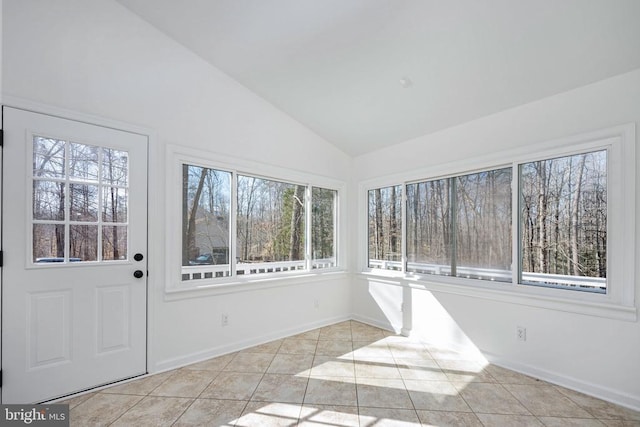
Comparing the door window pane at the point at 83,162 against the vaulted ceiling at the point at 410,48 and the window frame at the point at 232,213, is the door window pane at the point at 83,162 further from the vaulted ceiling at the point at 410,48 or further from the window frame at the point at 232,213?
the vaulted ceiling at the point at 410,48

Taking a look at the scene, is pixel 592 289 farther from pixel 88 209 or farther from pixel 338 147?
pixel 88 209

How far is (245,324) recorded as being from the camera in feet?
10.8

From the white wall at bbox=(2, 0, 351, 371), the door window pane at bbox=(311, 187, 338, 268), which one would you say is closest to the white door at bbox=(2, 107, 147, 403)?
the white wall at bbox=(2, 0, 351, 371)

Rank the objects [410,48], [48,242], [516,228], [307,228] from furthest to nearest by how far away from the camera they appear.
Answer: [307,228] → [516,228] → [410,48] → [48,242]

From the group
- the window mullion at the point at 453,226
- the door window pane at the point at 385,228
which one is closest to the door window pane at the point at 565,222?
the window mullion at the point at 453,226

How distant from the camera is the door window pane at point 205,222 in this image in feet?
9.67

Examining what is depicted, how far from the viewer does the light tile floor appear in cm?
203

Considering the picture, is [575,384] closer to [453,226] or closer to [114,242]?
[453,226]

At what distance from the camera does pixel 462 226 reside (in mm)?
3350

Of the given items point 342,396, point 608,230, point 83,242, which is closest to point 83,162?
point 83,242

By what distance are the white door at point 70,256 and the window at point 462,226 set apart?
3078 millimetres

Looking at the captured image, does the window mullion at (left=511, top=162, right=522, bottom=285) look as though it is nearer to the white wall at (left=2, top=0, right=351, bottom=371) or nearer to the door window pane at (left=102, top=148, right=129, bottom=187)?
the white wall at (left=2, top=0, right=351, bottom=371)

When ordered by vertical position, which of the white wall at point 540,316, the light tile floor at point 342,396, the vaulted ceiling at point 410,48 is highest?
the vaulted ceiling at point 410,48

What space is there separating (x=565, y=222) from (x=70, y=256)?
4177 mm
